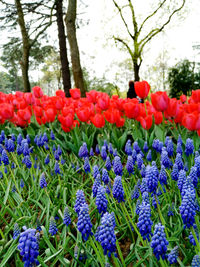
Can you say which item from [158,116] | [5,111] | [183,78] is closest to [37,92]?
[5,111]

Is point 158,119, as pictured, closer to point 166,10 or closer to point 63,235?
point 63,235

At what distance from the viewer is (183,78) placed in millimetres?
22000

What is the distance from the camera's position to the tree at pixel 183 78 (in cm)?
2184

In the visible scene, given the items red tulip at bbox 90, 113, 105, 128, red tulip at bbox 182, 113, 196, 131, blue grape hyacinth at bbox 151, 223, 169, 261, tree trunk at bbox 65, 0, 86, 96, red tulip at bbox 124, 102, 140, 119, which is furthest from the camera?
tree trunk at bbox 65, 0, 86, 96

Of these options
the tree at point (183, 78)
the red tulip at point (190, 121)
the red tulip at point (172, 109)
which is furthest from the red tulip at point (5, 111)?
the tree at point (183, 78)

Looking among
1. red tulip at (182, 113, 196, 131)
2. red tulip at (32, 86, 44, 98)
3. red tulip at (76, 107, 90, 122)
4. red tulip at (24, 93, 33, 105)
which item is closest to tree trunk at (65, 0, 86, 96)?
red tulip at (32, 86, 44, 98)

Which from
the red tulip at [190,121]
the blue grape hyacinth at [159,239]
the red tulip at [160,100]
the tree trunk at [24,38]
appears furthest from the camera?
the tree trunk at [24,38]

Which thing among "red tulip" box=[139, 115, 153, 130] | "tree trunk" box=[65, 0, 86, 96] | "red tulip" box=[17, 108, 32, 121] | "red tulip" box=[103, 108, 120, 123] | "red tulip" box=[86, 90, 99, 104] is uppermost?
"tree trunk" box=[65, 0, 86, 96]

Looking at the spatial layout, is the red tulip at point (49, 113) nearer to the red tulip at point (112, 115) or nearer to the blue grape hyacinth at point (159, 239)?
the red tulip at point (112, 115)

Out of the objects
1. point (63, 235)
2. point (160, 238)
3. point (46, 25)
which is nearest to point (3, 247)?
point (63, 235)

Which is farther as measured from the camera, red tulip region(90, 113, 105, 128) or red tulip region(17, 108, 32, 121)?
red tulip region(17, 108, 32, 121)

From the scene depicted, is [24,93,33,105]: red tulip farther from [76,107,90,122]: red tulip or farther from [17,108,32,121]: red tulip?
[76,107,90,122]: red tulip

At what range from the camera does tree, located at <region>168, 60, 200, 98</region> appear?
21.8 meters

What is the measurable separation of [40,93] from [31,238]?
376cm
